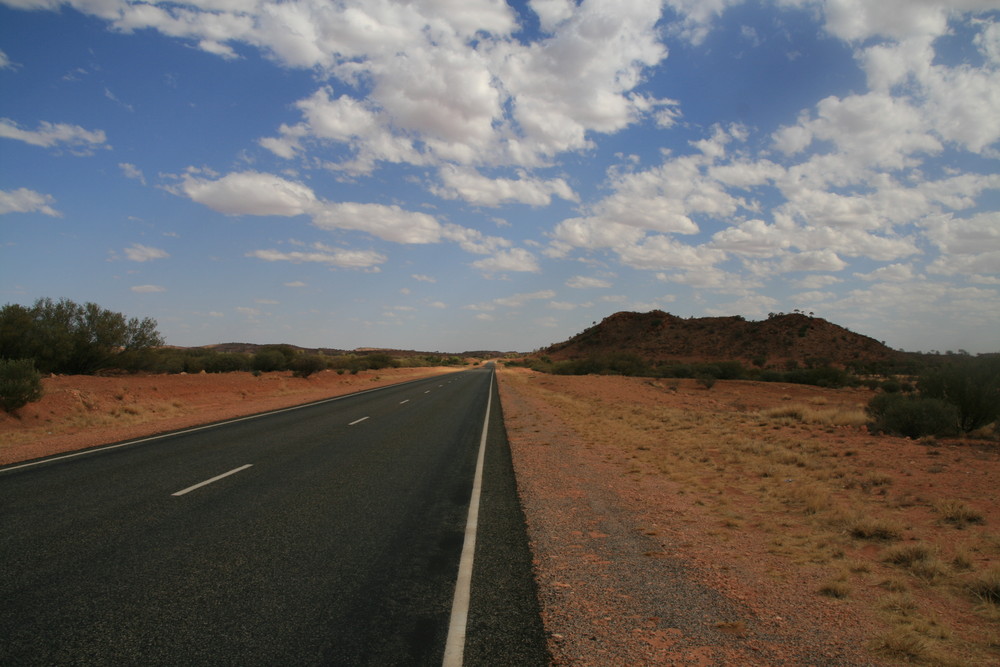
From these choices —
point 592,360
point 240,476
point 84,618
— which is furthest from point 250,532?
point 592,360

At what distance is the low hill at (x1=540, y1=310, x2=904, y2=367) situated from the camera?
65.5m

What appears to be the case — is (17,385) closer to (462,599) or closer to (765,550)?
(462,599)

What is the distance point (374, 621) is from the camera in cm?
395

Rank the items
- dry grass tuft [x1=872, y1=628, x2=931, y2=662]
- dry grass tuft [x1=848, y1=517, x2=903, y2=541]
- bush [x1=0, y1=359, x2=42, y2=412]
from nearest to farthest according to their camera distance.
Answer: dry grass tuft [x1=872, y1=628, x2=931, y2=662], dry grass tuft [x1=848, y1=517, x2=903, y2=541], bush [x1=0, y1=359, x2=42, y2=412]

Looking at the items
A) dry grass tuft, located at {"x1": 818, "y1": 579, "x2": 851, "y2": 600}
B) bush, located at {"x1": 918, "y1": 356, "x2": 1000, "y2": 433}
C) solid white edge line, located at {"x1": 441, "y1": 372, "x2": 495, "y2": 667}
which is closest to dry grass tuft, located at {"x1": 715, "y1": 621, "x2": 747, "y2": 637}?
dry grass tuft, located at {"x1": 818, "y1": 579, "x2": 851, "y2": 600}

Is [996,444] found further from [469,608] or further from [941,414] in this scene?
[469,608]

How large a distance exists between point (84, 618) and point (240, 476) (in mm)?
5290

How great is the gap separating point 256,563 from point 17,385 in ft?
58.3

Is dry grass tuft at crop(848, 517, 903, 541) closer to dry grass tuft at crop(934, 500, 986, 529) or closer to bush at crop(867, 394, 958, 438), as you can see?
dry grass tuft at crop(934, 500, 986, 529)

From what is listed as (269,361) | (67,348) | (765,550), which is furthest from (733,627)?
(269,361)

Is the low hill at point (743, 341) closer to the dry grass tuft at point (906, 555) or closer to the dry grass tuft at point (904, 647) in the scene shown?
the dry grass tuft at point (906, 555)

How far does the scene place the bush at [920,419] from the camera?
48.5 feet

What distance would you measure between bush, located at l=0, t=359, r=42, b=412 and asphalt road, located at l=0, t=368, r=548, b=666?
30.7 ft

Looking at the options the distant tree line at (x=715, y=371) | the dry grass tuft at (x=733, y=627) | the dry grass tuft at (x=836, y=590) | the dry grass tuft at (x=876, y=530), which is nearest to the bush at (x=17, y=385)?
the dry grass tuft at (x=733, y=627)
